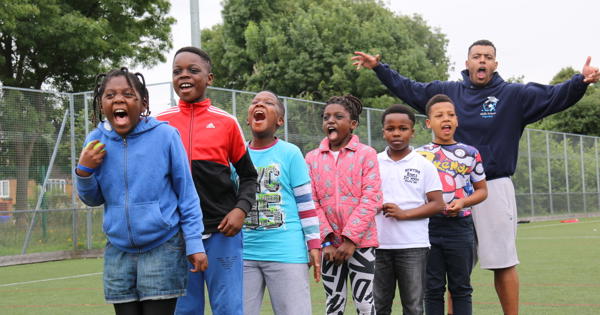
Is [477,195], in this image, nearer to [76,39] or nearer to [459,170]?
[459,170]

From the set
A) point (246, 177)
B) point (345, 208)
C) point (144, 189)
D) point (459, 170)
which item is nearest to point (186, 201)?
point (144, 189)

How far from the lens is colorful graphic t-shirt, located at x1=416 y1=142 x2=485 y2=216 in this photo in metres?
5.82

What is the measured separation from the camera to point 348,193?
5.28 m

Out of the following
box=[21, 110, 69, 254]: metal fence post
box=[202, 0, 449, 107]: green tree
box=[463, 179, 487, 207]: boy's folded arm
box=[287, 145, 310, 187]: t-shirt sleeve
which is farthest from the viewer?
box=[202, 0, 449, 107]: green tree

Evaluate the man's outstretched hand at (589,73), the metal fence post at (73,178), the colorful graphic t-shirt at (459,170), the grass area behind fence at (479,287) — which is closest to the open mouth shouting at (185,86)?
the colorful graphic t-shirt at (459,170)

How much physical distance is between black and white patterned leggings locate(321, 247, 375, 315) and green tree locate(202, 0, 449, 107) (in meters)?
30.5

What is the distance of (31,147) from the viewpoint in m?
15.1

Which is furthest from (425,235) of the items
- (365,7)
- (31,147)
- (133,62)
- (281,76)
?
(365,7)

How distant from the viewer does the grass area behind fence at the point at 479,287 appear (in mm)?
7770

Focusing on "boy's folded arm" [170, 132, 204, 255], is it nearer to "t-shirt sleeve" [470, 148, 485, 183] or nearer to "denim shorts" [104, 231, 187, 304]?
"denim shorts" [104, 231, 187, 304]

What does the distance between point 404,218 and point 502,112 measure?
1.32 m

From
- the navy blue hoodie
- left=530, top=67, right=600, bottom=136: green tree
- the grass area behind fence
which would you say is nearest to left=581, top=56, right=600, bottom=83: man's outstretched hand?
the navy blue hoodie

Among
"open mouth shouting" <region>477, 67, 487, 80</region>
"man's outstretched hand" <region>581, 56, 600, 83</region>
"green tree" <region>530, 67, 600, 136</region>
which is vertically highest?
"green tree" <region>530, 67, 600, 136</region>

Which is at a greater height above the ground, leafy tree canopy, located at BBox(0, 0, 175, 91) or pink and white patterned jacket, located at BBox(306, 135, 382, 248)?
leafy tree canopy, located at BBox(0, 0, 175, 91)
